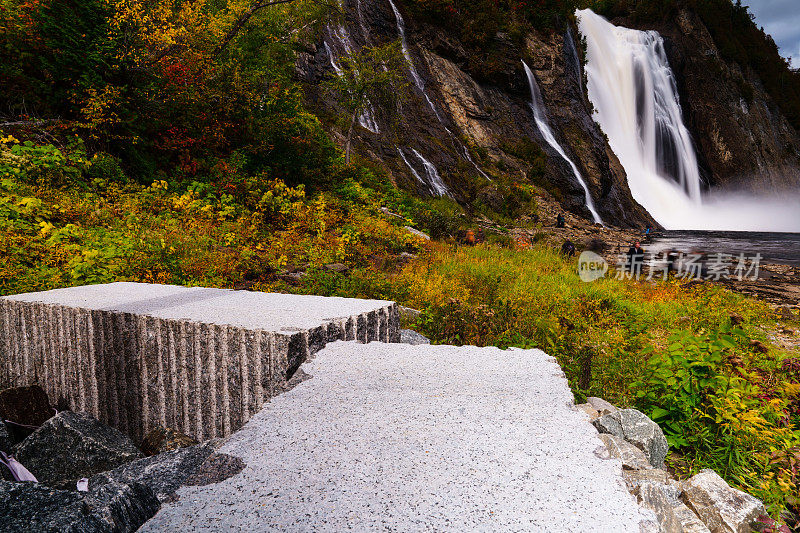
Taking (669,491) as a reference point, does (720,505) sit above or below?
below

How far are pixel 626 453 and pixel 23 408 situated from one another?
4053mm

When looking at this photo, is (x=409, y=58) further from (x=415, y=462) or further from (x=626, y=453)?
(x=415, y=462)

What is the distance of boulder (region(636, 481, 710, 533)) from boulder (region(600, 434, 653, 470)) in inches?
Result: 11.2

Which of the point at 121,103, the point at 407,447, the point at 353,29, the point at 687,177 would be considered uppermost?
the point at 353,29

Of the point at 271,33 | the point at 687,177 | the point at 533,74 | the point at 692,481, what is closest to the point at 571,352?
the point at 692,481

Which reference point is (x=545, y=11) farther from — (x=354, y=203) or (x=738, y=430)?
(x=738, y=430)

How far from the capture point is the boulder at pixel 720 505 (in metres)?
1.88

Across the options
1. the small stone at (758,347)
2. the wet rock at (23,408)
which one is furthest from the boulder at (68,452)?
the small stone at (758,347)

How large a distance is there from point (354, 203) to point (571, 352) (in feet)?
25.5

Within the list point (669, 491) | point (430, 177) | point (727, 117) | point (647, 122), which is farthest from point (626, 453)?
point (727, 117)

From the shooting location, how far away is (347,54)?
61.5 ft

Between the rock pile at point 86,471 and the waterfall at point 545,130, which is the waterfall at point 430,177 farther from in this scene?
the rock pile at point 86,471

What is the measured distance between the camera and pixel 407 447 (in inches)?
65.7

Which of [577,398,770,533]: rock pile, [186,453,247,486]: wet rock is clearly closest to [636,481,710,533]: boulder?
[577,398,770,533]: rock pile
